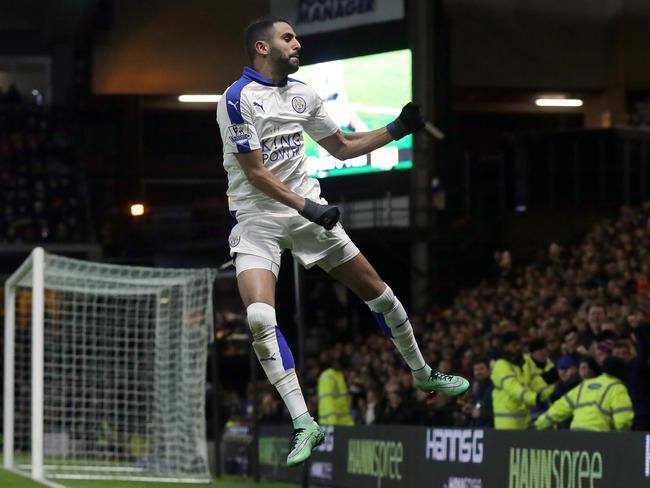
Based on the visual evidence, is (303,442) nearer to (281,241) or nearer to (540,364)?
(281,241)

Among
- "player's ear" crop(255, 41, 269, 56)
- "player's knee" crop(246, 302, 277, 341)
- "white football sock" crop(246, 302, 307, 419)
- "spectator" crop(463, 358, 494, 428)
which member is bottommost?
"spectator" crop(463, 358, 494, 428)

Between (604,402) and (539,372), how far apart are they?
2.72 meters

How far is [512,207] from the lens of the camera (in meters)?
27.5

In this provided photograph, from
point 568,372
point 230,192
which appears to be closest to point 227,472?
point 568,372

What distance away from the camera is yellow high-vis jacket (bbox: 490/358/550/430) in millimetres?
13086

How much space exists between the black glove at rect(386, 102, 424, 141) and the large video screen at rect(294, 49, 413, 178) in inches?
629

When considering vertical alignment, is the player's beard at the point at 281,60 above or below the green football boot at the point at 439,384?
above

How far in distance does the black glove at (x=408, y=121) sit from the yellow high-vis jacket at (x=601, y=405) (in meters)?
4.19

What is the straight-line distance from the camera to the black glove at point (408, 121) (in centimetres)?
761

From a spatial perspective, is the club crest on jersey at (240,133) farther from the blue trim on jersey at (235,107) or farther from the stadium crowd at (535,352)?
the stadium crowd at (535,352)

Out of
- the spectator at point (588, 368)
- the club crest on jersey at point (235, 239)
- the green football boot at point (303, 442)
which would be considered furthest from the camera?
the spectator at point (588, 368)

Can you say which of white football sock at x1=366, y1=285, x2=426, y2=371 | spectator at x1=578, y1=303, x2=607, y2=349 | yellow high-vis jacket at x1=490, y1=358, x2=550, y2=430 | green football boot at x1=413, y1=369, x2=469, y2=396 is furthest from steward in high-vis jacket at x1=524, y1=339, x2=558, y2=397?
white football sock at x1=366, y1=285, x2=426, y2=371

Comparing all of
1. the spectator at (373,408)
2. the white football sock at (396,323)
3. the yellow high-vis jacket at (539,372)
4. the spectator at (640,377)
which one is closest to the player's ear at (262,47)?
the white football sock at (396,323)

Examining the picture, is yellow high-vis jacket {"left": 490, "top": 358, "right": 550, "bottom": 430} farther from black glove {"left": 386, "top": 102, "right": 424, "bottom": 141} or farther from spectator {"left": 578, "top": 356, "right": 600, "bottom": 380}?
black glove {"left": 386, "top": 102, "right": 424, "bottom": 141}
